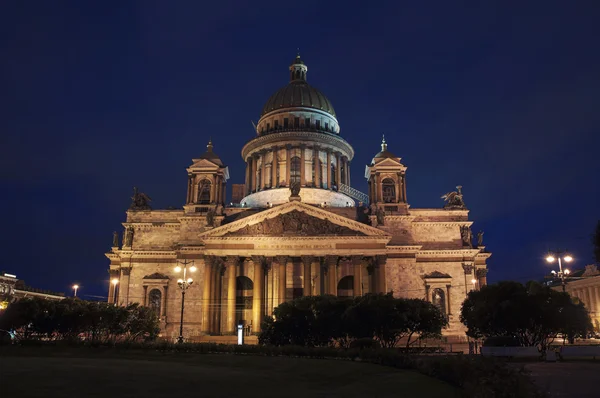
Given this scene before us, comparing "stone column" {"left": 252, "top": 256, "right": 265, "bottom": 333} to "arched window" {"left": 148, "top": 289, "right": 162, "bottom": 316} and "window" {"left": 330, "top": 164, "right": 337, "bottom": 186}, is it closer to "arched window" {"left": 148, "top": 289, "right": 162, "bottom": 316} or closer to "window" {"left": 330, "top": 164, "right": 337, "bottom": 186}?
"arched window" {"left": 148, "top": 289, "right": 162, "bottom": 316}

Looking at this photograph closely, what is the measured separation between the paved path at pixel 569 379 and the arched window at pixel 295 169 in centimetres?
4497

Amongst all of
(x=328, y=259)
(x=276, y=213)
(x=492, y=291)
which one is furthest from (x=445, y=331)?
(x=276, y=213)

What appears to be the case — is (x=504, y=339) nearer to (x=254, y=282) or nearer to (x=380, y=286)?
(x=380, y=286)

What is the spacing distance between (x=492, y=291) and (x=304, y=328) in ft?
43.3

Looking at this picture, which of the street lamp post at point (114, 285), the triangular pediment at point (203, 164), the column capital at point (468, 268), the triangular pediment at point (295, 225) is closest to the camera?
the triangular pediment at point (295, 225)

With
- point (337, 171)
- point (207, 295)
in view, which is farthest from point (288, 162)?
point (207, 295)

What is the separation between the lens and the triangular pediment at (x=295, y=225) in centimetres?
4997

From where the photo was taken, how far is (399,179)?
56094mm

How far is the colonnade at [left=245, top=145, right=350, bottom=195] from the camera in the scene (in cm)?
6731

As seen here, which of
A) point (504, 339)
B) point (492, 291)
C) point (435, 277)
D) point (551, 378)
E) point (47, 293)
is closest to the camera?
point (551, 378)

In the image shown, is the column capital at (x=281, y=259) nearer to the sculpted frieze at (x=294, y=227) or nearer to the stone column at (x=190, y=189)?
the sculpted frieze at (x=294, y=227)

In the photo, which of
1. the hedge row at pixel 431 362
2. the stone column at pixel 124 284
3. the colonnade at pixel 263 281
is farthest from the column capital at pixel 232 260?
the hedge row at pixel 431 362

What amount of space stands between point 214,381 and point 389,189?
142ft

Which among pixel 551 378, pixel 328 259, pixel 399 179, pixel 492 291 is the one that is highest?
pixel 399 179
